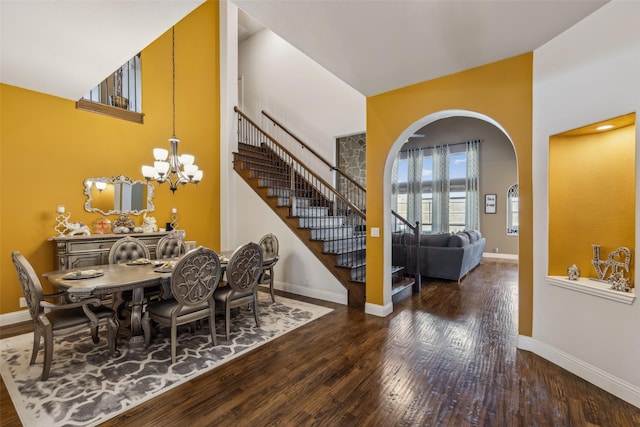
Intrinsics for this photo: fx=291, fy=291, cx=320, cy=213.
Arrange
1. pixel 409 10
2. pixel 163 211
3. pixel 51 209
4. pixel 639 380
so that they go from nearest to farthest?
1. pixel 639 380
2. pixel 409 10
3. pixel 51 209
4. pixel 163 211

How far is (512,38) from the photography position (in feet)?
8.48

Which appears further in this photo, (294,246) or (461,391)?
(294,246)

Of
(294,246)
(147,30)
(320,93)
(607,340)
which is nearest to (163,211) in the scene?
(294,246)

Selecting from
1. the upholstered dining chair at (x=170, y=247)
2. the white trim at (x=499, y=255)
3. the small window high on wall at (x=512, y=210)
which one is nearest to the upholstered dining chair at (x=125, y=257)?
the upholstered dining chair at (x=170, y=247)

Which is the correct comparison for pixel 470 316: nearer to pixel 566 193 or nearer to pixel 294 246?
pixel 566 193

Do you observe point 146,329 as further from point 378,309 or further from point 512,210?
point 512,210

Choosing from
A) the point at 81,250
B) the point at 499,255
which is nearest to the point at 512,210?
the point at 499,255

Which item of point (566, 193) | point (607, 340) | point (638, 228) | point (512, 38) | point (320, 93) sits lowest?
point (607, 340)

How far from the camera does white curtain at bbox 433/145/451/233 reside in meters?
9.02

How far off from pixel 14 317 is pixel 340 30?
5.27 meters

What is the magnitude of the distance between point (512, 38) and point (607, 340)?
8.59ft

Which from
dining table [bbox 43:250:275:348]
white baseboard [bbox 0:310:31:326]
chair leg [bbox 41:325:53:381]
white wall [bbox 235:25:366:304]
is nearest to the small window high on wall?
white wall [bbox 235:25:366:304]

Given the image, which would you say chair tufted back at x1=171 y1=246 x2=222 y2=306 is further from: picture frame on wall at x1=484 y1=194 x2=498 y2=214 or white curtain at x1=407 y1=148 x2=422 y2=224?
picture frame on wall at x1=484 y1=194 x2=498 y2=214

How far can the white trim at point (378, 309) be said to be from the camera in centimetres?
392
